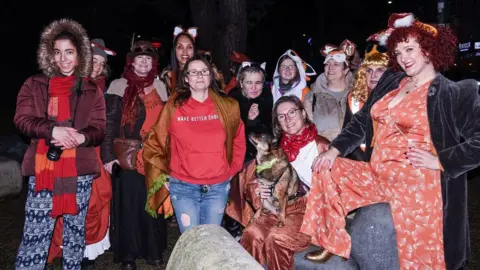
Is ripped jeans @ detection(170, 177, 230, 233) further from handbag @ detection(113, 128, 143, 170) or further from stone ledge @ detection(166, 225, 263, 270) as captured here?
stone ledge @ detection(166, 225, 263, 270)

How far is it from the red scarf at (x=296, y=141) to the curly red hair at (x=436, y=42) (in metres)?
1.18

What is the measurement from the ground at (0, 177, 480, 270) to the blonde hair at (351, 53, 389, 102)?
2.19m

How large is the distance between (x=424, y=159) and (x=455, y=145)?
22 cm

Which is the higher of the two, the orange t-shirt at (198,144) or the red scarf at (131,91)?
the red scarf at (131,91)

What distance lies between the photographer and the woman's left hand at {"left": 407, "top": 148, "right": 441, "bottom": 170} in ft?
10.4

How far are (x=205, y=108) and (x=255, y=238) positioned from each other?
1.16m

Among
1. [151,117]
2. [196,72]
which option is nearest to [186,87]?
[196,72]

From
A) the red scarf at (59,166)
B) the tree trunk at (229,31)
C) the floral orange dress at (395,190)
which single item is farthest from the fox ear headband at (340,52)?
the tree trunk at (229,31)

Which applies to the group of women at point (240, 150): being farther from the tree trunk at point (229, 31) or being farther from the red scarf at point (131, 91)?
the tree trunk at point (229, 31)

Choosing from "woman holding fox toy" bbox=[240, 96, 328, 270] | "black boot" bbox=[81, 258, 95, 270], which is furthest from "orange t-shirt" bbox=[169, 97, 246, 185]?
"black boot" bbox=[81, 258, 95, 270]

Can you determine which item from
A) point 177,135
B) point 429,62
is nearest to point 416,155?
point 429,62

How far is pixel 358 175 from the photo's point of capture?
11.7 ft

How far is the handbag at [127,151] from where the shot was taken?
14.6ft

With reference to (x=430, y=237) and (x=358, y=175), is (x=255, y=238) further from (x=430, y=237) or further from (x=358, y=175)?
(x=430, y=237)
